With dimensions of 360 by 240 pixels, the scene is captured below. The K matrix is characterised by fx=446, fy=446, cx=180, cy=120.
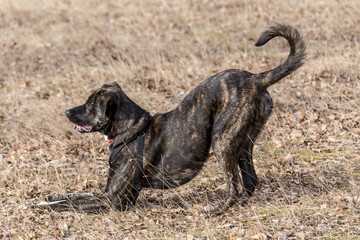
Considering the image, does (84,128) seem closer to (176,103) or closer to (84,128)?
(84,128)

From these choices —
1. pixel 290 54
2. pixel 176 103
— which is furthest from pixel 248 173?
pixel 176 103

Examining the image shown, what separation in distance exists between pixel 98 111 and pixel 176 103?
3342 mm

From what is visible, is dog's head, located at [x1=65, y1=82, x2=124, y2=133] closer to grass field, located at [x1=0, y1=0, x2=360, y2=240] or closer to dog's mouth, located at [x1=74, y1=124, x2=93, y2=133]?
dog's mouth, located at [x1=74, y1=124, x2=93, y2=133]

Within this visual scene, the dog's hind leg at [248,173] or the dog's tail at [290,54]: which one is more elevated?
the dog's tail at [290,54]

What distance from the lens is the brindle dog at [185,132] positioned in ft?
17.5

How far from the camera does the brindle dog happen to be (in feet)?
17.5

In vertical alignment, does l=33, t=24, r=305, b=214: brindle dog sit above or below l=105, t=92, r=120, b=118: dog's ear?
below

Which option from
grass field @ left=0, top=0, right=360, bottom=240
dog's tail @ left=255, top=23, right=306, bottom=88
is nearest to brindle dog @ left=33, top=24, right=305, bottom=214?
dog's tail @ left=255, top=23, right=306, bottom=88

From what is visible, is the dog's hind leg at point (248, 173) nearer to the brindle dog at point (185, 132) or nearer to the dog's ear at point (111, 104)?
the brindle dog at point (185, 132)

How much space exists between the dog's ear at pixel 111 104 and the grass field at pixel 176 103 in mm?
1276

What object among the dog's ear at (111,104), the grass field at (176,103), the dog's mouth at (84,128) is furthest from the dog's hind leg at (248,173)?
the dog's mouth at (84,128)

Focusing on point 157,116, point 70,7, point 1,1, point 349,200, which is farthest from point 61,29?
point 349,200

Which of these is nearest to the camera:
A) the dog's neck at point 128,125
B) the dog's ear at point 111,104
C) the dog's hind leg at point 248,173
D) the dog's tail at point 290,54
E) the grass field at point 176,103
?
the dog's tail at point 290,54

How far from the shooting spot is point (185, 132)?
5598mm
